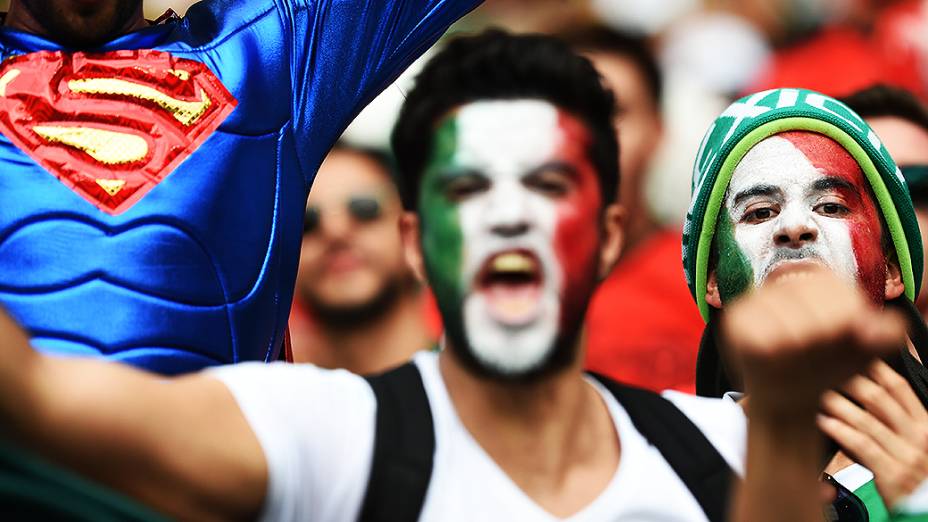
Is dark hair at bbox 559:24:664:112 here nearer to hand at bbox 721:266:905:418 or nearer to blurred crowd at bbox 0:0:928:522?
blurred crowd at bbox 0:0:928:522

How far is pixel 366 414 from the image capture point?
5.64ft

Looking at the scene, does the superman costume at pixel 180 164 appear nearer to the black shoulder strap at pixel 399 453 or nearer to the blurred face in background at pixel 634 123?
the black shoulder strap at pixel 399 453

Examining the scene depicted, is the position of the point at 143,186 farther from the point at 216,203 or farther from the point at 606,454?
the point at 606,454

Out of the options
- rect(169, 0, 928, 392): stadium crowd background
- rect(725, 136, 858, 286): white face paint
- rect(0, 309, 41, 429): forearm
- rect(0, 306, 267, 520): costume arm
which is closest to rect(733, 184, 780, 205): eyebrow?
rect(725, 136, 858, 286): white face paint

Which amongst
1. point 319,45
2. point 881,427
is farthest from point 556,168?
point 319,45

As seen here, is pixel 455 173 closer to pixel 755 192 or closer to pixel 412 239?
pixel 412 239

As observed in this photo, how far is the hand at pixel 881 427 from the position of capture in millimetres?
2014

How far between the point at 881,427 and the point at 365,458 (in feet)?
2.41

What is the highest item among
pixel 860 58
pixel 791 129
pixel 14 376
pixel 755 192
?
pixel 860 58

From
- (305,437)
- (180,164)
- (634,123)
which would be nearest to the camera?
(305,437)

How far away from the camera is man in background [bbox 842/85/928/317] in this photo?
3.49m

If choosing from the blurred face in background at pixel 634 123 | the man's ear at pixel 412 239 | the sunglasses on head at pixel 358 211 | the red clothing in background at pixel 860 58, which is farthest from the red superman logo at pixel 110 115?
the red clothing in background at pixel 860 58

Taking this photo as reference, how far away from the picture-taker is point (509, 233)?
1793 mm

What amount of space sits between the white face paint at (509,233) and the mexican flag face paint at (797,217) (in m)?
0.76
